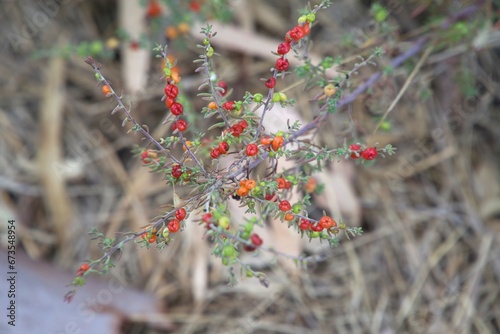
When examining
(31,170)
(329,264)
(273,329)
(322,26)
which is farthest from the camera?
(322,26)

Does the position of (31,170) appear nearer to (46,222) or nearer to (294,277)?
(46,222)

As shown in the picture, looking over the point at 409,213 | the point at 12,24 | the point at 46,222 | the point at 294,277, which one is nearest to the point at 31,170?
the point at 46,222

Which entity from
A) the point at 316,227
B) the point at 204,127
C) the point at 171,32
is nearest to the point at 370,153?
the point at 316,227

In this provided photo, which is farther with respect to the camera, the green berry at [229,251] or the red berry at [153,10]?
the red berry at [153,10]

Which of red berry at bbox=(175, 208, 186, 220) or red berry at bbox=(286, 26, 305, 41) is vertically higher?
red berry at bbox=(286, 26, 305, 41)

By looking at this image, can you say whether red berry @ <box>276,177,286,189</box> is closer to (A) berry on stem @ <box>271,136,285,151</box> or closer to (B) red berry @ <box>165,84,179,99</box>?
(A) berry on stem @ <box>271,136,285,151</box>

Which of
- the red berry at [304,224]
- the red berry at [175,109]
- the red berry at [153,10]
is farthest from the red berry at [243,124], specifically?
the red berry at [153,10]

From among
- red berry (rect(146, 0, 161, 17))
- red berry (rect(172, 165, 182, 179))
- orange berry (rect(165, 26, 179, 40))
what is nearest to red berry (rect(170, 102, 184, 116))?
red berry (rect(172, 165, 182, 179))

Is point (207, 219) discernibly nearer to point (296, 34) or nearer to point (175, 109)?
point (175, 109)

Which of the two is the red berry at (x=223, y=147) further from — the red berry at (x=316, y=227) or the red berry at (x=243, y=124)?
the red berry at (x=316, y=227)
